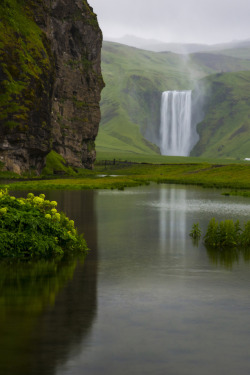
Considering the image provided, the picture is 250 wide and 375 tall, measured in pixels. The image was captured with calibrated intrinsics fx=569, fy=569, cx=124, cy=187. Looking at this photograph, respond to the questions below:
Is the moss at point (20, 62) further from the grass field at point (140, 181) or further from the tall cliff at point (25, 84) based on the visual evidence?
the grass field at point (140, 181)

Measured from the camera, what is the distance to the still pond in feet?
41.2

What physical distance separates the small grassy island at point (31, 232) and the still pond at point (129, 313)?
912mm

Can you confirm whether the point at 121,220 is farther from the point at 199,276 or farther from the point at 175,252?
the point at 199,276

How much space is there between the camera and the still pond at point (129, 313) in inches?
494

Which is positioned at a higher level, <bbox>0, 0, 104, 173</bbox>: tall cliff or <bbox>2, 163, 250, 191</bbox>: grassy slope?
<bbox>0, 0, 104, 173</bbox>: tall cliff

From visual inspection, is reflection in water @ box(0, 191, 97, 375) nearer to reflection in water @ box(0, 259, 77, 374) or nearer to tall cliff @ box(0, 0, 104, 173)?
reflection in water @ box(0, 259, 77, 374)

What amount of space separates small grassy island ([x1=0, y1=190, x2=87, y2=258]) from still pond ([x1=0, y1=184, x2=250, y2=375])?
912 millimetres

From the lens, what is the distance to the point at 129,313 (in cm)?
1623

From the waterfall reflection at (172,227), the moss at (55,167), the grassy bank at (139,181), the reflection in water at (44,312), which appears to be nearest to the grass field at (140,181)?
the grassy bank at (139,181)

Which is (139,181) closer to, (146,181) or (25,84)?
(146,181)

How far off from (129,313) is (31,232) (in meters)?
8.80

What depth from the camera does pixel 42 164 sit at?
146m

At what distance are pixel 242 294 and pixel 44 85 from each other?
130447 millimetres

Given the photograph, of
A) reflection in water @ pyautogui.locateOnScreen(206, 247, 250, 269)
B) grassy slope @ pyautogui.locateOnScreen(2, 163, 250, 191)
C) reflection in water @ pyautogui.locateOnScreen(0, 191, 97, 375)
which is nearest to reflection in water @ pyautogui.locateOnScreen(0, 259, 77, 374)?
reflection in water @ pyautogui.locateOnScreen(0, 191, 97, 375)
